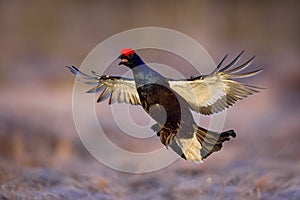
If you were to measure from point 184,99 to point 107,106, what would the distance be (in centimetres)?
393

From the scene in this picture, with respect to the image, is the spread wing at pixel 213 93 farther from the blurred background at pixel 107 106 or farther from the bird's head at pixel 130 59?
the blurred background at pixel 107 106

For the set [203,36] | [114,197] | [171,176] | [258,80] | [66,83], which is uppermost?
[203,36]

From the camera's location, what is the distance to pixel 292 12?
10352 millimetres

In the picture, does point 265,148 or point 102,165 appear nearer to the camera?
point 102,165

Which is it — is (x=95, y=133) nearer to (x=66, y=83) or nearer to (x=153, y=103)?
(x=66, y=83)

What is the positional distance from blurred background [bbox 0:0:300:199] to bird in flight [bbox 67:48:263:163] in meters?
0.90

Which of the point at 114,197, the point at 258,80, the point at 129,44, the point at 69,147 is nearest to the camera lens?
the point at 114,197

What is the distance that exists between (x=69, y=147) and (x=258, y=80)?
2717 millimetres

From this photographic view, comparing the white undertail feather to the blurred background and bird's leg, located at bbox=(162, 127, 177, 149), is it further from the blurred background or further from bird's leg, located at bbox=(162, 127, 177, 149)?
the blurred background

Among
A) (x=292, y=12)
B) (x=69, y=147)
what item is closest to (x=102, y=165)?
(x=69, y=147)

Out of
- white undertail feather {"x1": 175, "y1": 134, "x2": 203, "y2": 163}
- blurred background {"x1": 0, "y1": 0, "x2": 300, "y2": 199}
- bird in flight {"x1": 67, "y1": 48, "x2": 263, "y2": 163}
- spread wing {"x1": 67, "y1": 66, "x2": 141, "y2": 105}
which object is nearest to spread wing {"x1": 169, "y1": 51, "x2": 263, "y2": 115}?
bird in flight {"x1": 67, "y1": 48, "x2": 263, "y2": 163}

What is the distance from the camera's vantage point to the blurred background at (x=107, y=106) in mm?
5256

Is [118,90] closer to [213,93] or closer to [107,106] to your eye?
[213,93]

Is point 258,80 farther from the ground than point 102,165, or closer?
farther from the ground
